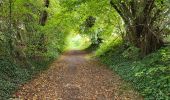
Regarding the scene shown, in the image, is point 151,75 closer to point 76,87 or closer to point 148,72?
point 148,72

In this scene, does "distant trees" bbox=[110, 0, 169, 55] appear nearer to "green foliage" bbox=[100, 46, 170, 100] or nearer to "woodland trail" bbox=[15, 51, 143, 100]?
"green foliage" bbox=[100, 46, 170, 100]

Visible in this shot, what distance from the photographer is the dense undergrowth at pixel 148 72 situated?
35.6 ft

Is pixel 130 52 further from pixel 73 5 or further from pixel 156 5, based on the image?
pixel 73 5

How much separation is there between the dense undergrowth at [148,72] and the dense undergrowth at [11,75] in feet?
16.3

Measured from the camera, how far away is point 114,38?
85.4 feet

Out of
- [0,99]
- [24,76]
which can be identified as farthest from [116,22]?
[0,99]

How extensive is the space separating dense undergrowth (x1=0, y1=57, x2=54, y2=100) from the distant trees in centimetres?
673

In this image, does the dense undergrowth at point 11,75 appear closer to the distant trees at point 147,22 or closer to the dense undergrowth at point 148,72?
the dense undergrowth at point 148,72

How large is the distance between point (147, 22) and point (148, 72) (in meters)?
5.45

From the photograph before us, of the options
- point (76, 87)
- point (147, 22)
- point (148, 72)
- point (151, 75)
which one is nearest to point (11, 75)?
point (76, 87)

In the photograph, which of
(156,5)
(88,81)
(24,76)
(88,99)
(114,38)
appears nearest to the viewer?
(88,99)

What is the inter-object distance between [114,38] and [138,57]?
908cm

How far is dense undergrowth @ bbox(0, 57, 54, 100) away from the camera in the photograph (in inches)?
417

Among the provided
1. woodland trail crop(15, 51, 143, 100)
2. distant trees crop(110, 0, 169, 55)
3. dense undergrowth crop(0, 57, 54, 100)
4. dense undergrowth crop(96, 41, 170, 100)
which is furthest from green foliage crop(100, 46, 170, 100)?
dense undergrowth crop(0, 57, 54, 100)
